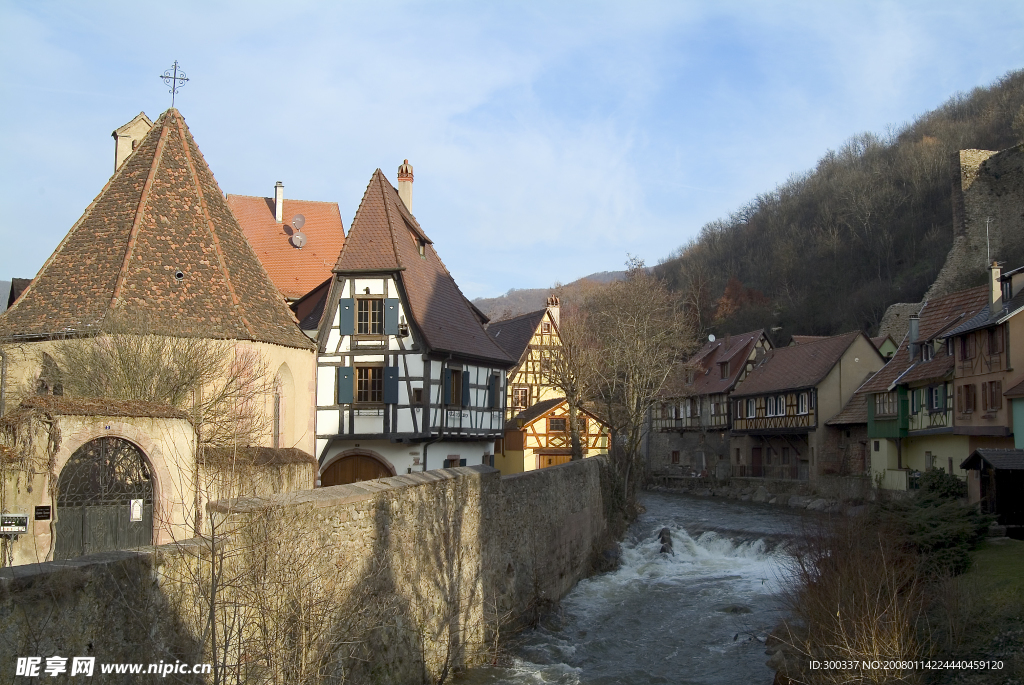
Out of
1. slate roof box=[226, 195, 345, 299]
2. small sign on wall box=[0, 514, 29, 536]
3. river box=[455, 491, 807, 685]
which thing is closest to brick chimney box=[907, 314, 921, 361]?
river box=[455, 491, 807, 685]

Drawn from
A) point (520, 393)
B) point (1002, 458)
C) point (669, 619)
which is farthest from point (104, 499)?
point (520, 393)

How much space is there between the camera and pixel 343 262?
26672 millimetres

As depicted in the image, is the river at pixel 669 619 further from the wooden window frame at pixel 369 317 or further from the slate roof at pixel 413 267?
the wooden window frame at pixel 369 317

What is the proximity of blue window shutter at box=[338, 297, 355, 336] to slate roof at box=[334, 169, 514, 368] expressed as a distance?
2.89ft

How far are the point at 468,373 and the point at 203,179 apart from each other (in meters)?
10.1

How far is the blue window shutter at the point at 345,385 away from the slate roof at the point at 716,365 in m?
26.6

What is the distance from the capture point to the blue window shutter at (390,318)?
26359 mm

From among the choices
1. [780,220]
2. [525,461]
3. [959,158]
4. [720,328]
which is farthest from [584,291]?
[525,461]

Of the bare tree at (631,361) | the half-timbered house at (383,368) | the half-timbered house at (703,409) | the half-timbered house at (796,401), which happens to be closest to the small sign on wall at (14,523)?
the half-timbered house at (383,368)

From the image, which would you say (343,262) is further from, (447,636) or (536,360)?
(536,360)

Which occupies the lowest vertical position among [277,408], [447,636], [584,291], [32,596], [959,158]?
[447,636]

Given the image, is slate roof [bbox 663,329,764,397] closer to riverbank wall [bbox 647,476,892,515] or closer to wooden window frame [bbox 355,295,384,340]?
riverbank wall [bbox 647,476,892,515]

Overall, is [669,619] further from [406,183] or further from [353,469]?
[406,183]

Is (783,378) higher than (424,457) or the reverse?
higher
